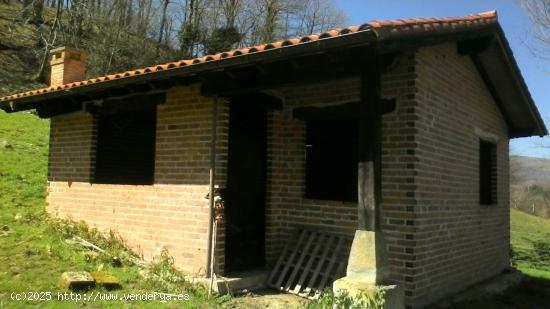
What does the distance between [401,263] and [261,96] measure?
301 centimetres

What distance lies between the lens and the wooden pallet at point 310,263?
6.27m

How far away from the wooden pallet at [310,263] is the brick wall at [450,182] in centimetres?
103

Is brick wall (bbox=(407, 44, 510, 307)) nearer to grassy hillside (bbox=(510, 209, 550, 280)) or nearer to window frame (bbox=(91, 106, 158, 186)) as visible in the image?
grassy hillside (bbox=(510, 209, 550, 280))

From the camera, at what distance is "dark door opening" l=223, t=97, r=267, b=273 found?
705cm

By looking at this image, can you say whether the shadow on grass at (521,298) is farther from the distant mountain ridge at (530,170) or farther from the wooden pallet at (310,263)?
the distant mountain ridge at (530,170)

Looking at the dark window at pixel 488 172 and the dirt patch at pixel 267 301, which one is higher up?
the dark window at pixel 488 172

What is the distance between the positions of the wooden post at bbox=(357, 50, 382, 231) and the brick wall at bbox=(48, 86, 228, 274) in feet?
7.64

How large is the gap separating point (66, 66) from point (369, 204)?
7.87 m

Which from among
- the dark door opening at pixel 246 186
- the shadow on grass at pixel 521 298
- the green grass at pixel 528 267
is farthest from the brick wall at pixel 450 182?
the dark door opening at pixel 246 186

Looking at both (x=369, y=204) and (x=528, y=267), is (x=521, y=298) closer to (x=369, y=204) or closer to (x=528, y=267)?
(x=369, y=204)

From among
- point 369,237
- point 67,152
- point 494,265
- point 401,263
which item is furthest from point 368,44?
point 67,152

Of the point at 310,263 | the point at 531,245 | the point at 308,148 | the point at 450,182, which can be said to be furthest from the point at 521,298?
the point at 531,245

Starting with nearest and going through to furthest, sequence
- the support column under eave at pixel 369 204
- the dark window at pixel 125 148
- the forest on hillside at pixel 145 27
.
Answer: the support column under eave at pixel 369 204
the dark window at pixel 125 148
the forest on hillside at pixel 145 27

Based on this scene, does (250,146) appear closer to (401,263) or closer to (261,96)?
(261,96)
